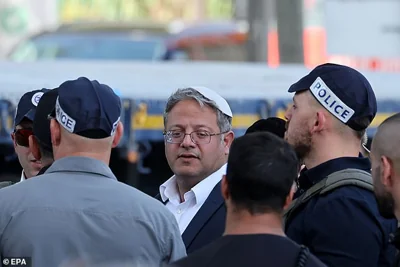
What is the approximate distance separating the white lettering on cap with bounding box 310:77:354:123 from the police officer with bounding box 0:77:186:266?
0.89 meters

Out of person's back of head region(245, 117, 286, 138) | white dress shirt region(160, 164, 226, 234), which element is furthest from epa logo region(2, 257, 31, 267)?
person's back of head region(245, 117, 286, 138)

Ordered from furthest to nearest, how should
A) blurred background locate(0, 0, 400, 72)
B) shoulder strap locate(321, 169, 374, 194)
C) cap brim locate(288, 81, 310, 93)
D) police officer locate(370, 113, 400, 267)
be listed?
blurred background locate(0, 0, 400, 72)
cap brim locate(288, 81, 310, 93)
shoulder strap locate(321, 169, 374, 194)
police officer locate(370, 113, 400, 267)

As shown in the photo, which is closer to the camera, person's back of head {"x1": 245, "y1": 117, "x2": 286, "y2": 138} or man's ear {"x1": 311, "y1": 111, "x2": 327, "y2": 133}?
man's ear {"x1": 311, "y1": 111, "x2": 327, "y2": 133}

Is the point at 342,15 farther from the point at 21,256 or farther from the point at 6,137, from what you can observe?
the point at 21,256

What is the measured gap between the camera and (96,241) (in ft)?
11.5

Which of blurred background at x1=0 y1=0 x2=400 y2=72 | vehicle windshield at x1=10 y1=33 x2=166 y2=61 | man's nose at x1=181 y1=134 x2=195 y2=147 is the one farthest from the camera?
vehicle windshield at x1=10 y1=33 x2=166 y2=61

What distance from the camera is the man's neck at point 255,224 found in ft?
10.4

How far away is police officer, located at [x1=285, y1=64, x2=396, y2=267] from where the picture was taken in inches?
151

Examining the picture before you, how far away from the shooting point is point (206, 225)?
4340 mm

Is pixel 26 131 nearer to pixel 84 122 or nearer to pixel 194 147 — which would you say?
pixel 194 147

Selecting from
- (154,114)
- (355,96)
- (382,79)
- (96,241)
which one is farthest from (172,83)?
(96,241)

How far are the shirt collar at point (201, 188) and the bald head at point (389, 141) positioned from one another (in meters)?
0.98

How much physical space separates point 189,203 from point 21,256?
1.22 m

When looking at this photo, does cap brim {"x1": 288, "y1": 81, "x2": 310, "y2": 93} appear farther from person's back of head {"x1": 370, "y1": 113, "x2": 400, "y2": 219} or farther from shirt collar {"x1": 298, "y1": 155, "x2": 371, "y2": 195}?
person's back of head {"x1": 370, "y1": 113, "x2": 400, "y2": 219}
